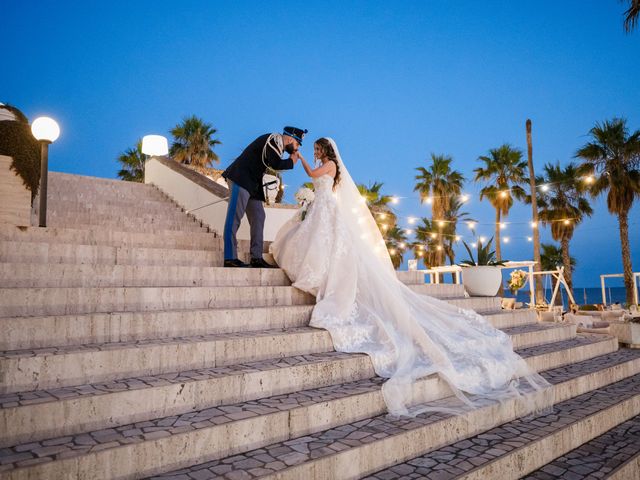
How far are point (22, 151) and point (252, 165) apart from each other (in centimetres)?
296

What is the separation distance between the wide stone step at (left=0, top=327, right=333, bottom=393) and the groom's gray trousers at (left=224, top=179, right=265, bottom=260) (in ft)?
5.91

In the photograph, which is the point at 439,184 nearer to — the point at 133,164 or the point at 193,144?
the point at 193,144

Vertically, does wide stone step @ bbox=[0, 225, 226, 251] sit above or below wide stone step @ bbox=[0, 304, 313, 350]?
above

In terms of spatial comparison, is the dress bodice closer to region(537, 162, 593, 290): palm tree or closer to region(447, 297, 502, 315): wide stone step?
region(447, 297, 502, 315): wide stone step

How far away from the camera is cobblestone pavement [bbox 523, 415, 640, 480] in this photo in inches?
107

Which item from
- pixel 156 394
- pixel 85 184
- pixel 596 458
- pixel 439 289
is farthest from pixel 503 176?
pixel 156 394

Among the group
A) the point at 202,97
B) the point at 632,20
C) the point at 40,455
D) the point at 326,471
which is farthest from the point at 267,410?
the point at 202,97

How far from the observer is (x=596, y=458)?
117 inches

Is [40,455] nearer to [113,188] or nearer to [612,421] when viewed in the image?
[612,421]

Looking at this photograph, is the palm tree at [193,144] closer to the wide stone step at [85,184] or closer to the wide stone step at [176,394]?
the wide stone step at [85,184]

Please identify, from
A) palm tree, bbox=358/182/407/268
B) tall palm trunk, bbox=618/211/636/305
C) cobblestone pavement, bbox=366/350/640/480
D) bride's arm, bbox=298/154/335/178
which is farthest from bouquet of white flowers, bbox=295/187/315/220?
tall palm trunk, bbox=618/211/636/305

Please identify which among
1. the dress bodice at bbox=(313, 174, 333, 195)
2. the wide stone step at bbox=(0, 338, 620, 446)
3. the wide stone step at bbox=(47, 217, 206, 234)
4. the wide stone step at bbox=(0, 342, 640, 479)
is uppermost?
the dress bodice at bbox=(313, 174, 333, 195)

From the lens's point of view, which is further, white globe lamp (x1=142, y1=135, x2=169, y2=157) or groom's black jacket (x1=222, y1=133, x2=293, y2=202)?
white globe lamp (x1=142, y1=135, x2=169, y2=157)

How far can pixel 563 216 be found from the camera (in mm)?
25641
